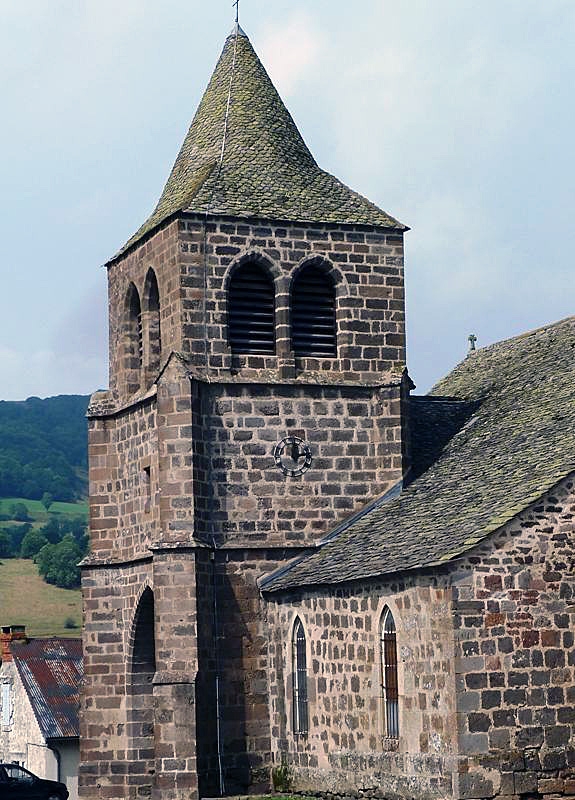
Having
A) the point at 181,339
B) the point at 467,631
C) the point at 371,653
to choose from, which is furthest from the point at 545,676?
the point at 181,339

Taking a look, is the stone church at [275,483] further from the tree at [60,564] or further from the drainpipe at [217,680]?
the tree at [60,564]

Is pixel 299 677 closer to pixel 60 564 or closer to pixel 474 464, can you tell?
pixel 474 464

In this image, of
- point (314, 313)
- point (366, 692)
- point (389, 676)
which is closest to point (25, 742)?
point (314, 313)

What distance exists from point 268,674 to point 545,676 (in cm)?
717

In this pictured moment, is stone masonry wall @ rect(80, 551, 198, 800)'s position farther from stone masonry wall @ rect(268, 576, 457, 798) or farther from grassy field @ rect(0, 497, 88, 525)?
grassy field @ rect(0, 497, 88, 525)

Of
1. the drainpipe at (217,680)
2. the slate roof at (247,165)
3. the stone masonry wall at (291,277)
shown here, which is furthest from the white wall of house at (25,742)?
the stone masonry wall at (291,277)

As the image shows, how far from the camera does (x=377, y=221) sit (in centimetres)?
3481

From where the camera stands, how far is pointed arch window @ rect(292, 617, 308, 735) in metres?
32.0

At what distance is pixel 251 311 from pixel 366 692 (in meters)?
7.84

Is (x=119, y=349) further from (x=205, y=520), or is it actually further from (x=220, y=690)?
(x=220, y=690)

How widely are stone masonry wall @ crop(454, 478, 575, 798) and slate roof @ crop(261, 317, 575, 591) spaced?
18.7 inches

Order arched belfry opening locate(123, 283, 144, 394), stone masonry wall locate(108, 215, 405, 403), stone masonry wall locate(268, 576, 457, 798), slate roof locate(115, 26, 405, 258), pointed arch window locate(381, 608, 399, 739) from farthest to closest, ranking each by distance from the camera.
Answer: arched belfry opening locate(123, 283, 144, 394), slate roof locate(115, 26, 405, 258), stone masonry wall locate(108, 215, 405, 403), pointed arch window locate(381, 608, 399, 739), stone masonry wall locate(268, 576, 457, 798)

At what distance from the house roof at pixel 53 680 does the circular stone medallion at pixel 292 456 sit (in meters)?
18.2

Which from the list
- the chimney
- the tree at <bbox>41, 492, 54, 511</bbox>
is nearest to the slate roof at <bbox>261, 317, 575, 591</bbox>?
the chimney
